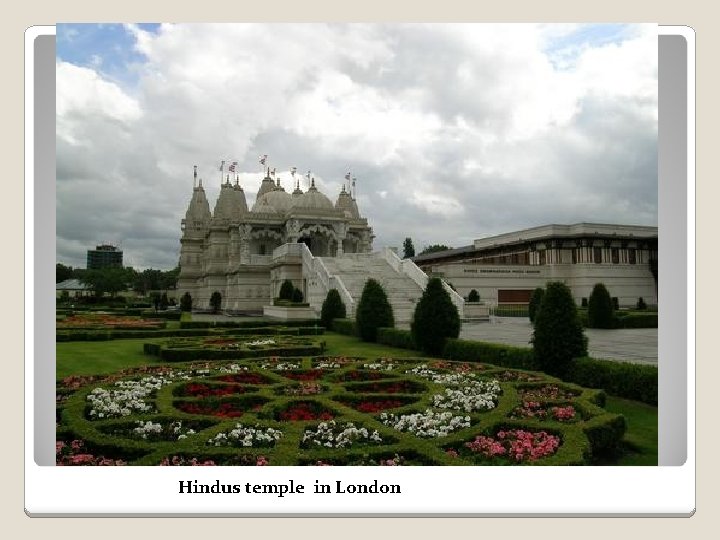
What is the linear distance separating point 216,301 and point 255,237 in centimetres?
658

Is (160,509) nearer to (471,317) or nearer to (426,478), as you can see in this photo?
(426,478)

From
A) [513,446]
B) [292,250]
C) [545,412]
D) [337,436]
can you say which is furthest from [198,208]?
[513,446]

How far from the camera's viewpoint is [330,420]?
28.7 feet

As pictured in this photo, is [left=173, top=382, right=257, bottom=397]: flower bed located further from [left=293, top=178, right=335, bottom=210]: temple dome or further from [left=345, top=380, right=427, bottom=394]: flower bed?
[left=293, top=178, right=335, bottom=210]: temple dome

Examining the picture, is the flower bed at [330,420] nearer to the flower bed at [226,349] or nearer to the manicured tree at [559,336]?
the manicured tree at [559,336]

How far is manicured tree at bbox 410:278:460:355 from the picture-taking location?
59.4ft

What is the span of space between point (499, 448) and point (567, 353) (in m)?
6.38

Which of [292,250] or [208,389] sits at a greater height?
[292,250]

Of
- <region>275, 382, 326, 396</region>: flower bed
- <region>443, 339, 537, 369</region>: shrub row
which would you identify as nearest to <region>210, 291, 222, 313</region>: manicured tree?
<region>443, 339, 537, 369</region>: shrub row

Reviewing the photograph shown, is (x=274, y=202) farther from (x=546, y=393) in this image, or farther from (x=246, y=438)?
(x=246, y=438)

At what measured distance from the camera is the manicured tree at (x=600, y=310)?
29.8 metres

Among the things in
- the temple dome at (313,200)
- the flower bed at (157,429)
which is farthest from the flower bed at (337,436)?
the temple dome at (313,200)

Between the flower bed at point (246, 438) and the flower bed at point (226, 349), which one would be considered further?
the flower bed at point (226, 349)

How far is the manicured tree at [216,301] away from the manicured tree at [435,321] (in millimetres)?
34784
